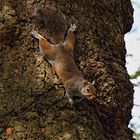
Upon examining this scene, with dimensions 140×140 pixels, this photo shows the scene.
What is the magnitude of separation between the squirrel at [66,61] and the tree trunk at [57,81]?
1.4 inches

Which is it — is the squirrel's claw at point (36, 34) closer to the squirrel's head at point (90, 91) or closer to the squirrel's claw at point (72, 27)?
the squirrel's claw at point (72, 27)

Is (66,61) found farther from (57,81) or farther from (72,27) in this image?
(57,81)

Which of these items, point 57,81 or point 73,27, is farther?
point 73,27

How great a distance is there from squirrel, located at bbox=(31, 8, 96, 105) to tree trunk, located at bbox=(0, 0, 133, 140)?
0.11 ft

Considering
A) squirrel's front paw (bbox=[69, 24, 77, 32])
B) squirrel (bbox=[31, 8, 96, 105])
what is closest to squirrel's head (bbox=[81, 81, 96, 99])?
squirrel (bbox=[31, 8, 96, 105])

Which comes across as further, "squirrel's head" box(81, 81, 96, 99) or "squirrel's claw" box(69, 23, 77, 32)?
"squirrel's claw" box(69, 23, 77, 32)

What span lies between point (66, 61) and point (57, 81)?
1.00ft

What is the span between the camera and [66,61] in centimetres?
230

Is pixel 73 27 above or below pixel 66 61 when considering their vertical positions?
above

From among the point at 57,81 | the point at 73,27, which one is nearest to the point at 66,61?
the point at 73,27

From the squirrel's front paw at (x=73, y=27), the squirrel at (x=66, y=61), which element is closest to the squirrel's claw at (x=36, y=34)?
the squirrel at (x=66, y=61)

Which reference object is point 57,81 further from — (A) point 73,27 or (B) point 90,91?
(A) point 73,27

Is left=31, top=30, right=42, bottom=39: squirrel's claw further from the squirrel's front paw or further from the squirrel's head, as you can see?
the squirrel's head

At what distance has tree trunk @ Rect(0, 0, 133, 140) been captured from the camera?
6.14 ft
